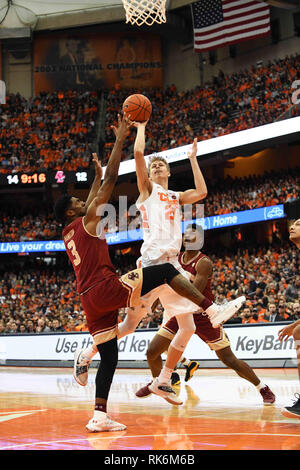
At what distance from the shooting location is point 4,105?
35.3 m

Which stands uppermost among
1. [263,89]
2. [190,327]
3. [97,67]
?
[97,67]

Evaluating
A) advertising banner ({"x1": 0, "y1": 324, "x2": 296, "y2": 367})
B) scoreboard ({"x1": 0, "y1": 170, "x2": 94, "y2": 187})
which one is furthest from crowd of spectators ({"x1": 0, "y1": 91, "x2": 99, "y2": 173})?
advertising banner ({"x1": 0, "y1": 324, "x2": 296, "y2": 367})

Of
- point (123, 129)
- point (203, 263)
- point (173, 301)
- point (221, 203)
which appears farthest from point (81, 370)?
point (221, 203)

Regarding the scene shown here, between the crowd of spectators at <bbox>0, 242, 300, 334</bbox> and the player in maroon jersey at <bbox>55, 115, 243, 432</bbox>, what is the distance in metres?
8.15

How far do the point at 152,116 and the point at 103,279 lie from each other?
27.9 meters

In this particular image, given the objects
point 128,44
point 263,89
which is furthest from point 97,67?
point 263,89

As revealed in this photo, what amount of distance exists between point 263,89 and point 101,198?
23434 mm

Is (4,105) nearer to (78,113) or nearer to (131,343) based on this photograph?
(78,113)

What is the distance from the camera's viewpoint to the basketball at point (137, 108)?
621 cm

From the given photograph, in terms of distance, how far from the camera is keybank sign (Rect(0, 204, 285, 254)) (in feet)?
76.1

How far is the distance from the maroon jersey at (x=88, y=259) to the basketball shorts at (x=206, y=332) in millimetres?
2031

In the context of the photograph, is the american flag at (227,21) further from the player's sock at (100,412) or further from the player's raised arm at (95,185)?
the player's sock at (100,412)

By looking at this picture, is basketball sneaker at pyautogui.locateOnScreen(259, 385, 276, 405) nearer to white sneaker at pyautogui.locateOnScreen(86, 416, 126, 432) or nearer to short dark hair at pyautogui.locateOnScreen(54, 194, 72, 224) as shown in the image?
white sneaker at pyautogui.locateOnScreen(86, 416, 126, 432)

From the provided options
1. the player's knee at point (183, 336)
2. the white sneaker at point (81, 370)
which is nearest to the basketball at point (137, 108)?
the player's knee at point (183, 336)
